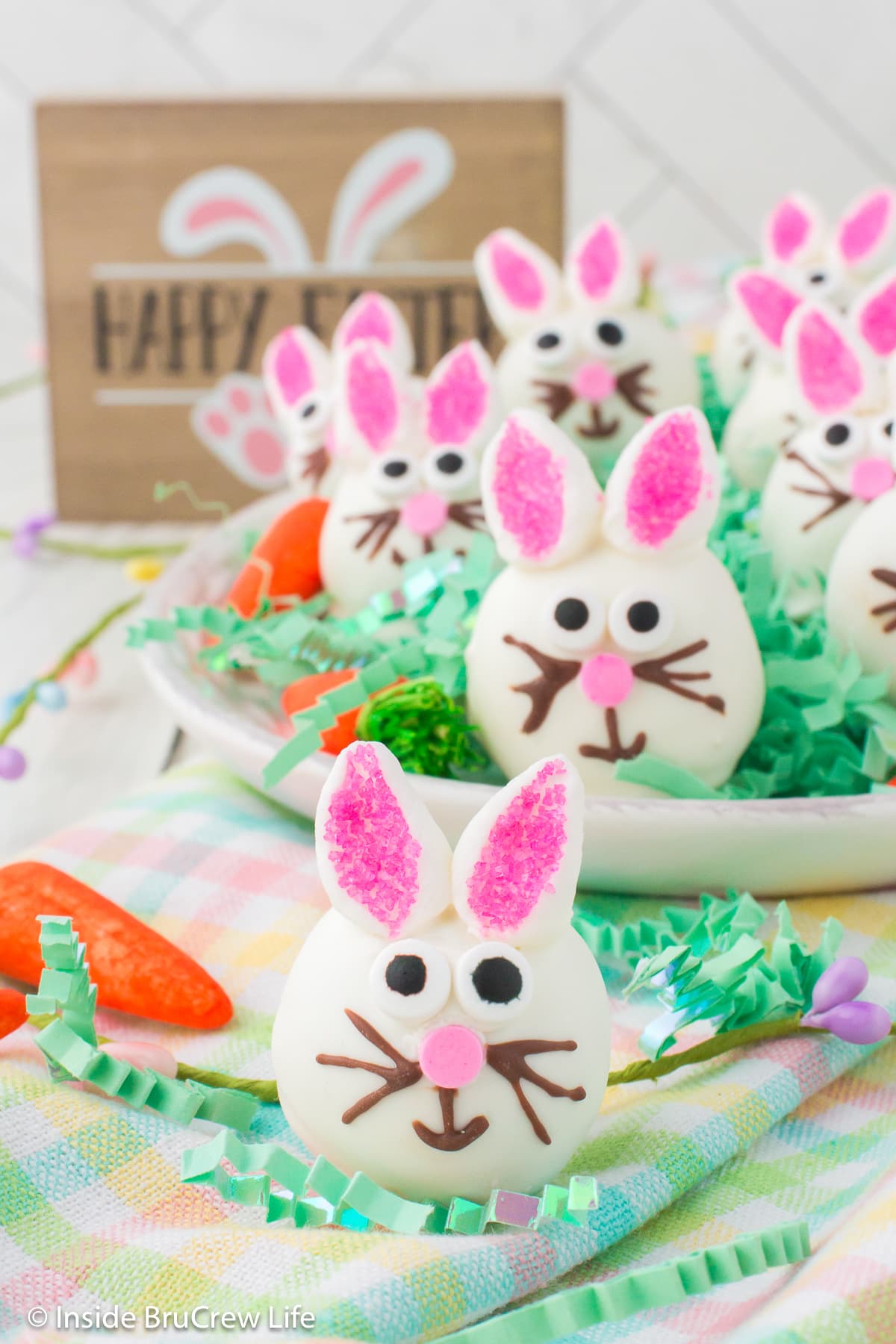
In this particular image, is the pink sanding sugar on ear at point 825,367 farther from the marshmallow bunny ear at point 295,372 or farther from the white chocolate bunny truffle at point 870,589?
the marshmallow bunny ear at point 295,372

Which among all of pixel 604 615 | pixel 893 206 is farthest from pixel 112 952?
pixel 893 206

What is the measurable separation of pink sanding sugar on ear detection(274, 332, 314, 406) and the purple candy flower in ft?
1.73

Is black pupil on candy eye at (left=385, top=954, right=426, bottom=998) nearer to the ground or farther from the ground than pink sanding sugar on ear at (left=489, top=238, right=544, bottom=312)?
nearer to the ground

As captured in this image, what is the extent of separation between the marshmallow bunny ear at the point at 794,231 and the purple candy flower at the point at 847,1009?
2.31ft

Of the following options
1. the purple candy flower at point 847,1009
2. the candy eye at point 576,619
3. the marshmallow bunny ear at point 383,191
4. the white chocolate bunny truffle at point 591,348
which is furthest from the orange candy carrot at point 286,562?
the marshmallow bunny ear at point 383,191

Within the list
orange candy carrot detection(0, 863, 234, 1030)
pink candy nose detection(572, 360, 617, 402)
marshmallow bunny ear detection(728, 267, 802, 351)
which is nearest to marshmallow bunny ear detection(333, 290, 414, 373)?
pink candy nose detection(572, 360, 617, 402)

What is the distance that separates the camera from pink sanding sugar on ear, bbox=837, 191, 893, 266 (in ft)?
3.26

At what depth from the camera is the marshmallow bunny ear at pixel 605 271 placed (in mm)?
895

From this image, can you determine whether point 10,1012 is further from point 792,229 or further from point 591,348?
point 792,229

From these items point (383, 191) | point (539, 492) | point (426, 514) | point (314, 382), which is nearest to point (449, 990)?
point (539, 492)

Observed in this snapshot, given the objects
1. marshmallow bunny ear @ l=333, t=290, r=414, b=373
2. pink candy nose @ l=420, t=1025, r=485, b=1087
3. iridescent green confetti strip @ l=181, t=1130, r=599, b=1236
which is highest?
marshmallow bunny ear @ l=333, t=290, r=414, b=373

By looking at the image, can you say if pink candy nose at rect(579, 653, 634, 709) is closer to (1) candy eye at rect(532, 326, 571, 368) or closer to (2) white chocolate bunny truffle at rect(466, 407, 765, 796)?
(2) white chocolate bunny truffle at rect(466, 407, 765, 796)

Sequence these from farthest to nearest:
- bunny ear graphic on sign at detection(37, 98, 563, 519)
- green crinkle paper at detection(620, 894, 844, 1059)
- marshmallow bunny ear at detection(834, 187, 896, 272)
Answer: bunny ear graphic on sign at detection(37, 98, 563, 519)
marshmallow bunny ear at detection(834, 187, 896, 272)
green crinkle paper at detection(620, 894, 844, 1059)

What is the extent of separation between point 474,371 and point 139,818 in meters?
0.28
